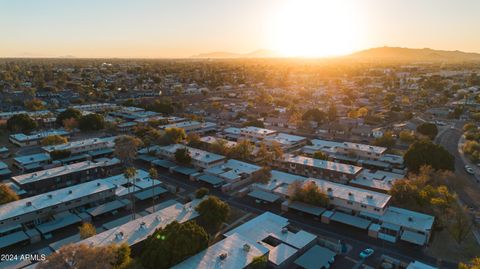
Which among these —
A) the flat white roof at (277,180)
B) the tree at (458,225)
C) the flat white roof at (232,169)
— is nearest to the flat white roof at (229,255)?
the flat white roof at (277,180)

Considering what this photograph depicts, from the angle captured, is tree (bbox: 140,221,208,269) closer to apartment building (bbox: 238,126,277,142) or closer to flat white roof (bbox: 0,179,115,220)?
flat white roof (bbox: 0,179,115,220)

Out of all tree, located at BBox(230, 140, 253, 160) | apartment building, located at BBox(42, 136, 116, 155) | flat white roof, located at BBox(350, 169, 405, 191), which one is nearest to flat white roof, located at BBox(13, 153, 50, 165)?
apartment building, located at BBox(42, 136, 116, 155)

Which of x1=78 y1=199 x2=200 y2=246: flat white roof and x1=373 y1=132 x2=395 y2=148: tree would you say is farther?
x1=373 y1=132 x2=395 y2=148: tree

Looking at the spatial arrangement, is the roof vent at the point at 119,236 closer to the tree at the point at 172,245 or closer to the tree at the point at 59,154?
the tree at the point at 172,245

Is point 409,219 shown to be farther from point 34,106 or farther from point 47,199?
point 34,106

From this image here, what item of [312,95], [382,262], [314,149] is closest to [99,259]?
[382,262]

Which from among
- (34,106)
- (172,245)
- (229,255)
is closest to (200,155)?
(229,255)

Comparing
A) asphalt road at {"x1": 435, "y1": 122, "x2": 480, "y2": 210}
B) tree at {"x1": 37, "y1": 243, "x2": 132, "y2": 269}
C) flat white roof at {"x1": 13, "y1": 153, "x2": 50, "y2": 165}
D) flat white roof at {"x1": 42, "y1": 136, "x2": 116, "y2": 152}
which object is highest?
tree at {"x1": 37, "y1": 243, "x2": 132, "y2": 269}
